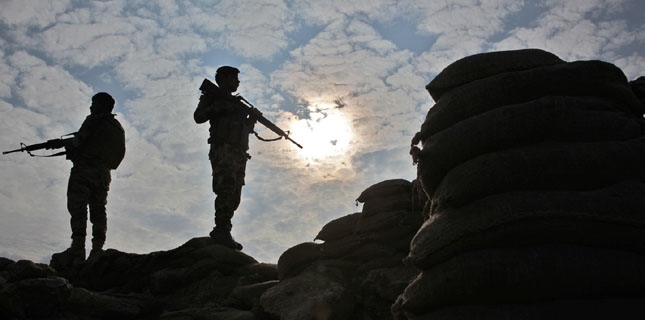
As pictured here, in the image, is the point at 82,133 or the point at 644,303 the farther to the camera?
the point at 82,133

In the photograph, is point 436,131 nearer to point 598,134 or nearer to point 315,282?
point 598,134

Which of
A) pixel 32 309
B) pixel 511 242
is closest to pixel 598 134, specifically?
pixel 511 242

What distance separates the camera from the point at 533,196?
2191mm

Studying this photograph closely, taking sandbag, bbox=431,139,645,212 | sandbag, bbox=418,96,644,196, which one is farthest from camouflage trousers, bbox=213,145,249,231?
sandbag, bbox=431,139,645,212

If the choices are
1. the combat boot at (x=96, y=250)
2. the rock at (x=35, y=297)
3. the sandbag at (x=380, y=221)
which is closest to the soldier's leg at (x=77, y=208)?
the combat boot at (x=96, y=250)

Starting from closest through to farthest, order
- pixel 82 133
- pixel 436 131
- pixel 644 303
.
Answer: pixel 644 303
pixel 436 131
pixel 82 133

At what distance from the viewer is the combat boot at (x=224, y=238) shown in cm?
593

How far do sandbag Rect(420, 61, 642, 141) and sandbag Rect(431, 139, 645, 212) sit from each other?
0.36m

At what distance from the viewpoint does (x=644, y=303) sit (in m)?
1.98

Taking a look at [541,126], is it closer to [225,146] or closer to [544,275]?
[544,275]

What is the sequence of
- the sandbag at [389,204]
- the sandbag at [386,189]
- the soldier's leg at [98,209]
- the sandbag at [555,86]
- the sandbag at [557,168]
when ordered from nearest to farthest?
1. the sandbag at [557,168]
2. the sandbag at [555,86]
3. the sandbag at [389,204]
4. the sandbag at [386,189]
5. the soldier's leg at [98,209]

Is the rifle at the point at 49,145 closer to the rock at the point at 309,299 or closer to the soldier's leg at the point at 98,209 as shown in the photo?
the soldier's leg at the point at 98,209

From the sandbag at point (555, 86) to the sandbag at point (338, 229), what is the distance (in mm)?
1902

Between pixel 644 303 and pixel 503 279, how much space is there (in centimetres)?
62
